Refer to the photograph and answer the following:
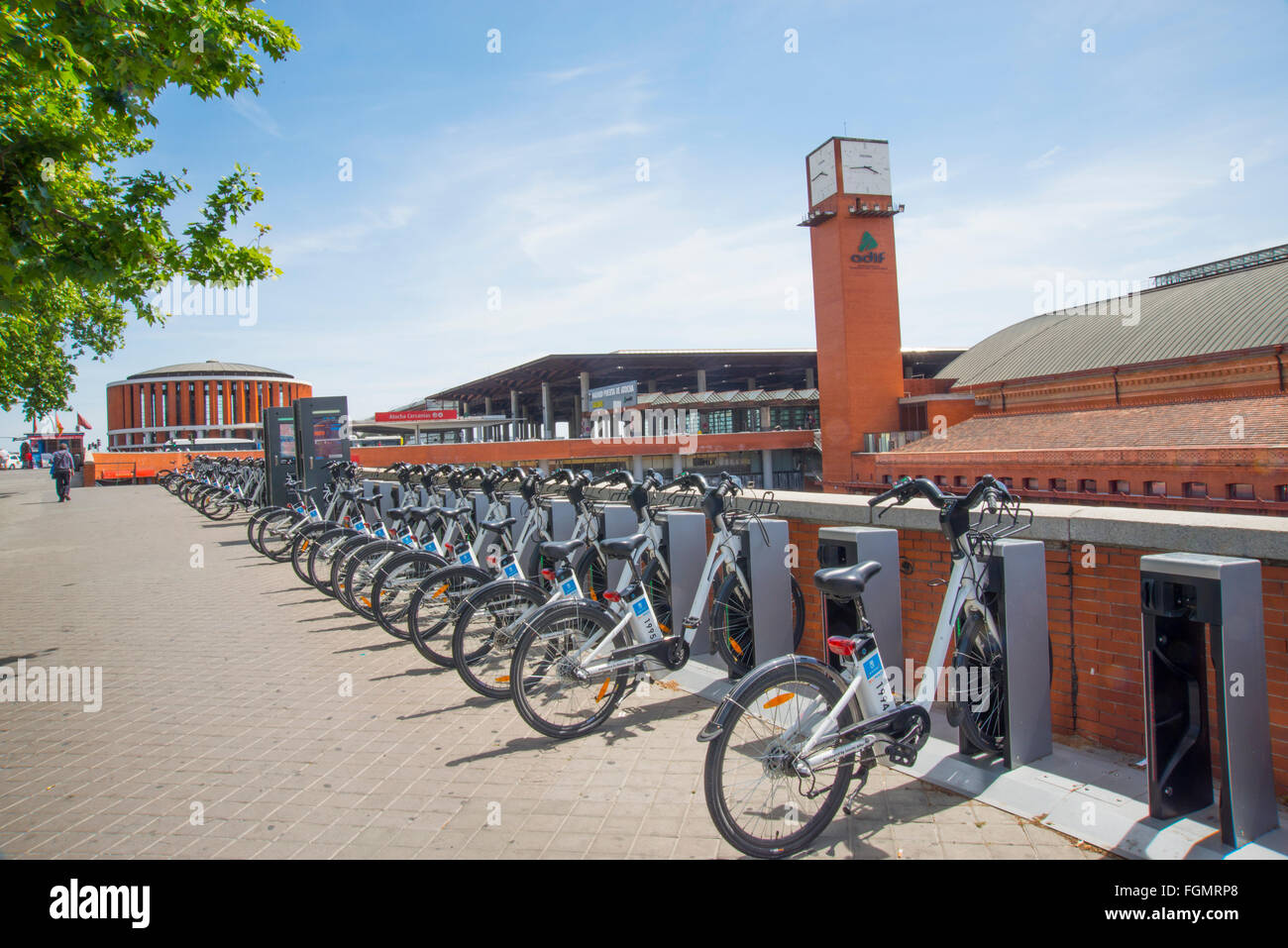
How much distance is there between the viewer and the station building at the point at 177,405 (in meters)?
88.8

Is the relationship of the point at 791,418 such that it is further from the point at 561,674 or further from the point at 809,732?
the point at 809,732

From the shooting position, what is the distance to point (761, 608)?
15.9 feet

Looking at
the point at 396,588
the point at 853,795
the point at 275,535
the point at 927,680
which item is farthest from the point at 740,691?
the point at 275,535

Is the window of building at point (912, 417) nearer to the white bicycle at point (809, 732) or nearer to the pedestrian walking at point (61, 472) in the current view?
the pedestrian walking at point (61, 472)

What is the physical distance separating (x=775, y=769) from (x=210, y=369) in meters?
106

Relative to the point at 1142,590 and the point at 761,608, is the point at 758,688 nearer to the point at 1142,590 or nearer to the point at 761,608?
the point at 1142,590

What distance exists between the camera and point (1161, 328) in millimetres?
35000

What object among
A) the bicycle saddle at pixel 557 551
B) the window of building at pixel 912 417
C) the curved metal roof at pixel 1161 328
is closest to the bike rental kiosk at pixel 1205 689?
the bicycle saddle at pixel 557 551

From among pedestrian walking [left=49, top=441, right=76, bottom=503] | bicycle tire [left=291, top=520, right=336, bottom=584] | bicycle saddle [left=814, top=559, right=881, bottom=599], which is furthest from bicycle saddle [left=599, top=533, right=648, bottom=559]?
pedestrian walking [left=49, top=441, right=76, bottom=503]

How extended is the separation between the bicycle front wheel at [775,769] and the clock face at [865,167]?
46207 millimetres

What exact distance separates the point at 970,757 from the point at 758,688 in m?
1.44

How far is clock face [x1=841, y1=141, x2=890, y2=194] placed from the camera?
44938 millimetres
